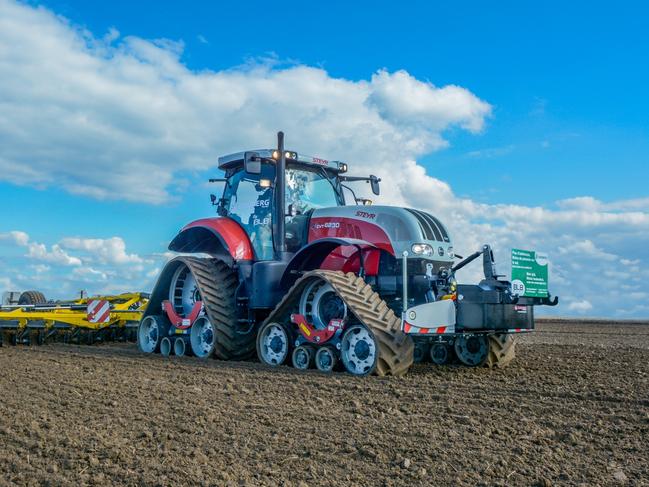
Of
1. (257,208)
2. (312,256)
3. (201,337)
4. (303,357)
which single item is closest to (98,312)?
(201,337)

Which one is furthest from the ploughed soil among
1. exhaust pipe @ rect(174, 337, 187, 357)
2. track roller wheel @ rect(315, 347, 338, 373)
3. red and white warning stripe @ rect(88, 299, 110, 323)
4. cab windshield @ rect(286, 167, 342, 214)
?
red and white warning stripe @ rect(88, 299, 110, 323)

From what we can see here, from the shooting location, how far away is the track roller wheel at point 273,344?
9484 mm

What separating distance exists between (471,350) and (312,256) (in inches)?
103

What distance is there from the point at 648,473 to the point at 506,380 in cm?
385

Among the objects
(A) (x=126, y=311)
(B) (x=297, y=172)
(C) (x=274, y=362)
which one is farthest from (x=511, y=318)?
(A) (x=126, y=311)

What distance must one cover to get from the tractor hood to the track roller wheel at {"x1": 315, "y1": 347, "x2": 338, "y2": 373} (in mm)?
1503

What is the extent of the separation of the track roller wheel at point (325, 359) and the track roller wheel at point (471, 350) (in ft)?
6.63

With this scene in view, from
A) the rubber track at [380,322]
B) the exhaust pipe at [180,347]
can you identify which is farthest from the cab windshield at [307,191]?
the exhaust pipe at [180,347]

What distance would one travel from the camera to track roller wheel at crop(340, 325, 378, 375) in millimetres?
8141

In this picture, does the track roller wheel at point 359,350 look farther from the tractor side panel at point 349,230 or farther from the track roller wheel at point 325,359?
the tractor side panel at point 349,230

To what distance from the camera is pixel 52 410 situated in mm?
6367

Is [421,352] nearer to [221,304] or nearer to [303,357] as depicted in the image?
[303,357]

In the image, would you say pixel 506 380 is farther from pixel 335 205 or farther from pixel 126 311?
pixel 126 311

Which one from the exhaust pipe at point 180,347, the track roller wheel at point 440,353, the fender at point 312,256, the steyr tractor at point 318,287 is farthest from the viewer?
the exhaust pipe at point 180,347
